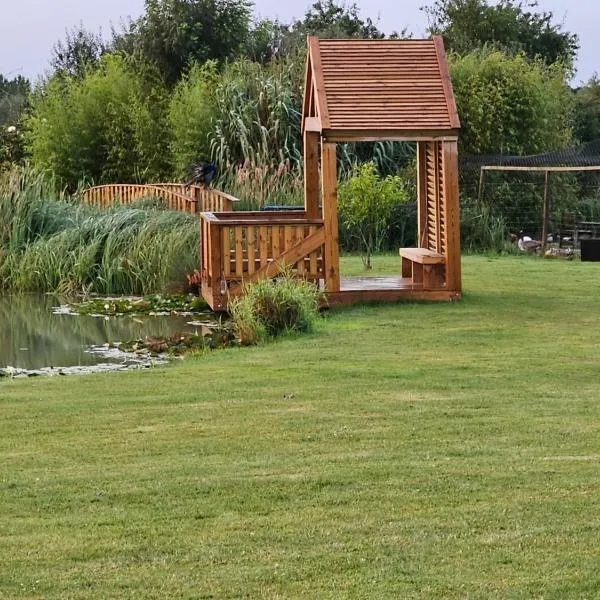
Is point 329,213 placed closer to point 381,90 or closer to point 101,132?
point 381,90

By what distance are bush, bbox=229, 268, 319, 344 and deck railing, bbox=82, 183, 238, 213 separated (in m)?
6.64

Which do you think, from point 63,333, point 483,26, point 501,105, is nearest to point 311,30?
point 483,26

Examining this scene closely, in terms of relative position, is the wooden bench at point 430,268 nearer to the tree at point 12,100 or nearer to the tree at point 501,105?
the tree at point 501,105

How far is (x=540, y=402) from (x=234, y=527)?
134 inches

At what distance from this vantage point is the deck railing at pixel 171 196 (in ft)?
68.4

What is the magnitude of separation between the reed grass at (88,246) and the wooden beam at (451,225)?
4.37 metres

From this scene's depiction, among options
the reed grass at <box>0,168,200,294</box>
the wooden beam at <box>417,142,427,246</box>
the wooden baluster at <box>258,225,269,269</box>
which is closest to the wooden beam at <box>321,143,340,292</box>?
the wooden baluster at <box>258,225,269,269</box>

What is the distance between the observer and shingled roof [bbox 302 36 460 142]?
1524cm

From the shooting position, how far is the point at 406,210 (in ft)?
81.1

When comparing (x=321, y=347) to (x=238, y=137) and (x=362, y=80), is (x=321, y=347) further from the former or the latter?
(x=238, y=137)

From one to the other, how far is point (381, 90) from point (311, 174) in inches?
91.1

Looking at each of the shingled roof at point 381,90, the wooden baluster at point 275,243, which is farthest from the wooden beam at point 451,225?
the wooden baluster at point 275,243

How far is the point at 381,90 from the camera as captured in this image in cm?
1563

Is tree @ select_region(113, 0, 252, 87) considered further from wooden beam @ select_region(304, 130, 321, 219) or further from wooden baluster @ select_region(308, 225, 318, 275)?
wooden baluster @ select_region(308, 225, 318, 275)
